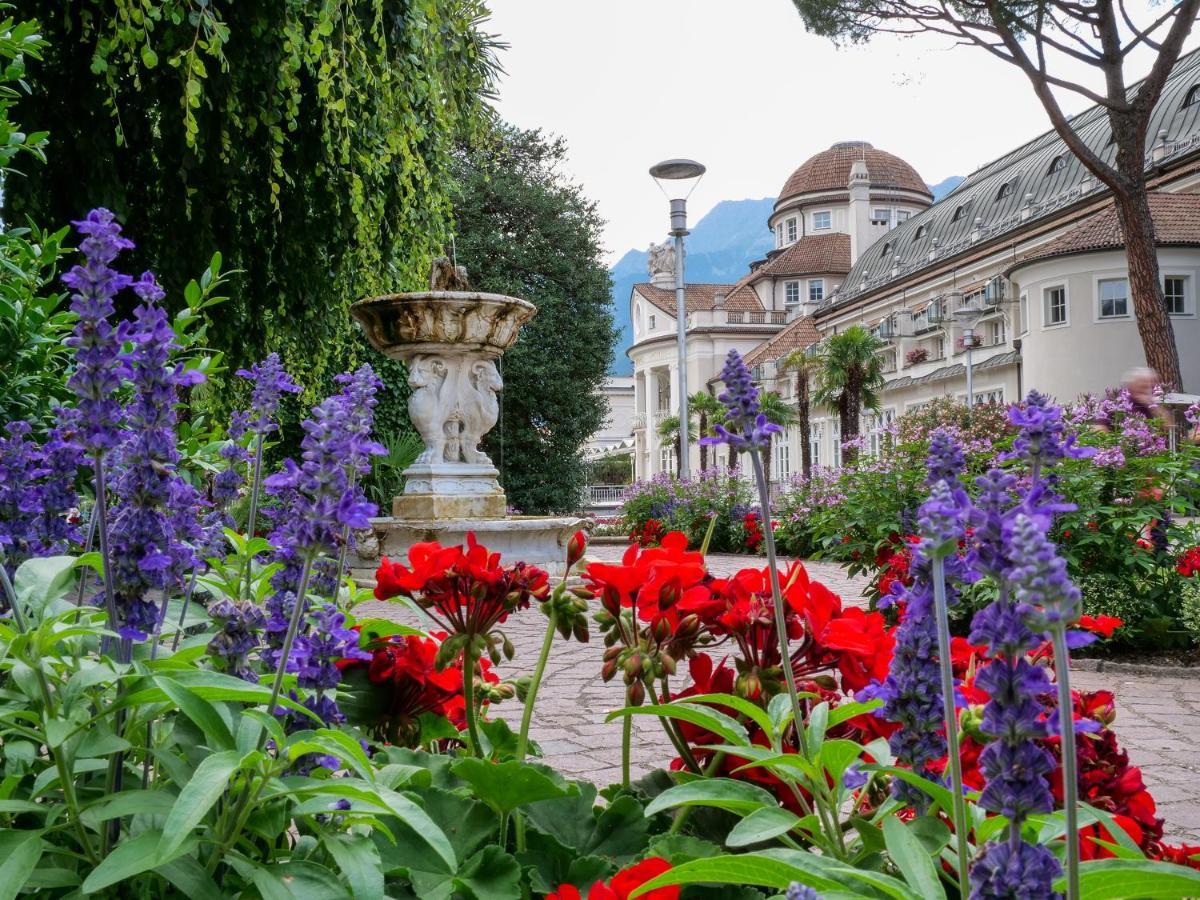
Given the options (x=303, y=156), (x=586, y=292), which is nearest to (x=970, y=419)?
(x=586, y=292)

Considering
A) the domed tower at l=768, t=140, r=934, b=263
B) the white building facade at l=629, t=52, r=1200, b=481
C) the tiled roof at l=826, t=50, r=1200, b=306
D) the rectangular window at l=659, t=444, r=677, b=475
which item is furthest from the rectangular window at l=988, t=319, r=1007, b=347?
the rectangular window at l=659, t=444, r=677, b=475

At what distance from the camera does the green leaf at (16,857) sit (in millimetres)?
881

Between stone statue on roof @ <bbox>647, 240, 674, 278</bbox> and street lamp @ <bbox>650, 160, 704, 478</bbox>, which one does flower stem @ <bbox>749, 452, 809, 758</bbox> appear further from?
stone statue on roof @ <bbox>647, 240, 674, 278</bbox>

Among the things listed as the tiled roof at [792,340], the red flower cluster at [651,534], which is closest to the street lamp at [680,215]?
the red flower cluster at [651,534]

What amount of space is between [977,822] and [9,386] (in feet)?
8.94

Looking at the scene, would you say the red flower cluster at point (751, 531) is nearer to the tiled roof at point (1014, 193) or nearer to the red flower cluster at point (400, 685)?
the red flower cluster at point (400, 685)

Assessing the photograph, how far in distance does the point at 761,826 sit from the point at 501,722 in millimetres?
660

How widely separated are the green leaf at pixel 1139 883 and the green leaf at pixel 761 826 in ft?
0.88

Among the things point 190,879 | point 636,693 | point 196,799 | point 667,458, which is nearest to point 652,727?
point 636,693

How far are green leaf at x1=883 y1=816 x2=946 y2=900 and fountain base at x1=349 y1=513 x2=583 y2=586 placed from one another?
7390 mm

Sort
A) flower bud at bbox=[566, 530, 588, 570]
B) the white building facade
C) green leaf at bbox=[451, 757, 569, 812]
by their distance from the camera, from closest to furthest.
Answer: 1. green leaf at bbox=[451, 757, 569, 812]
2. flower bud at bbox=[566, 530, 588, 570]
3. the white building facade

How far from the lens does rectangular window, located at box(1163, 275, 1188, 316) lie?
85.6 ft

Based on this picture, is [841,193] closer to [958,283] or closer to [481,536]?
[958,283]

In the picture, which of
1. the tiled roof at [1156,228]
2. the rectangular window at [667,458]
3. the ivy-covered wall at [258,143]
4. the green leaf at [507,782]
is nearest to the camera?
the green leaf at [507,782]
